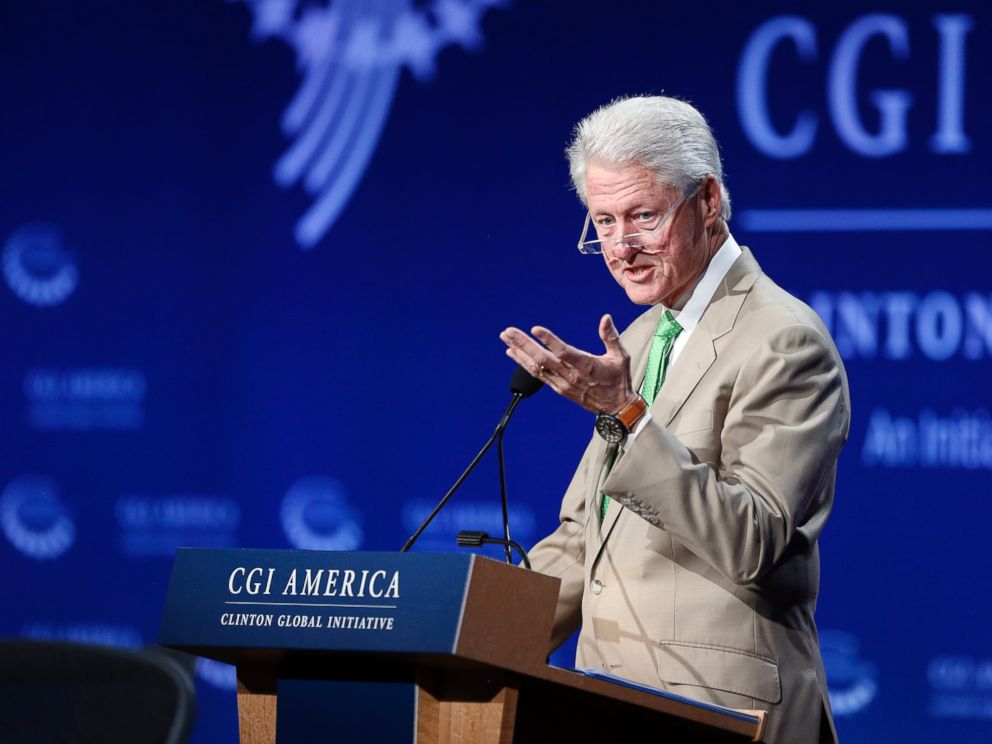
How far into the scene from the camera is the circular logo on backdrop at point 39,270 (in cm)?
411

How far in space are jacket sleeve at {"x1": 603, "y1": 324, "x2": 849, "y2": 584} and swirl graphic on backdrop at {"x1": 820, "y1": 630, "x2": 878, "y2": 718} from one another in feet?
4.96

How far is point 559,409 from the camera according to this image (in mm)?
3842

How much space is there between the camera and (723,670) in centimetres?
205

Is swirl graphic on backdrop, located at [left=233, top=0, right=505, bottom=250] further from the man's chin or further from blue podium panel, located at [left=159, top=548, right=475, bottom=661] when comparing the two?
blue podium panel, located at [left=159, top=548, right=475, bottom=661]

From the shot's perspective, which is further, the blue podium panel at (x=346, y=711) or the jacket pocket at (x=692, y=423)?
the jacket pocket at (x=692, y=423)

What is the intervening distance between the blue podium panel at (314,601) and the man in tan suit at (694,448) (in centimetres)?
37

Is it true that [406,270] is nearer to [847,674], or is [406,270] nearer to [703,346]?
[847,674]

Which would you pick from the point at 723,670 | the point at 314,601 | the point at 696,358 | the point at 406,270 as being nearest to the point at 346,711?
the point at 314,601

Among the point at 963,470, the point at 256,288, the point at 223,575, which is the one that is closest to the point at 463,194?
the point at 256,288

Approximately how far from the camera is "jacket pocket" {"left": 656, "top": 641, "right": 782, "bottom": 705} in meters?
2.05

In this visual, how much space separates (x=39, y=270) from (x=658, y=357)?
2432mm

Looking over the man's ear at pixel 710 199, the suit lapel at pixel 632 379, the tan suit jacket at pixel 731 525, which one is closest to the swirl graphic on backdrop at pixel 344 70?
the suit lapel at pixel 632 379

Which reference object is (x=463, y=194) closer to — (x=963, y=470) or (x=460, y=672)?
(x=963, y=470)

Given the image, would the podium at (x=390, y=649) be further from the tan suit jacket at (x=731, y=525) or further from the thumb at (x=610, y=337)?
the thumb at (x=610, y=337)
